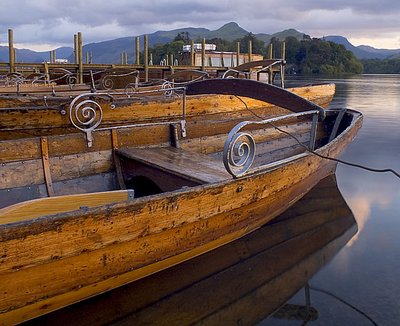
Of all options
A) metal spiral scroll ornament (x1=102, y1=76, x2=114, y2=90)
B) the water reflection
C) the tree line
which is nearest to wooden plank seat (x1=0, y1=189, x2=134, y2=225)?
the water reflection

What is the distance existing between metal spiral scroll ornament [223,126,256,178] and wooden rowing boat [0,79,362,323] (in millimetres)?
11

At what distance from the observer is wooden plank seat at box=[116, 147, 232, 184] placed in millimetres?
4934

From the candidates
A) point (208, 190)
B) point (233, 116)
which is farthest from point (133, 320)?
point (233, 116)

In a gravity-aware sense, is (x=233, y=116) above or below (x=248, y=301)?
above

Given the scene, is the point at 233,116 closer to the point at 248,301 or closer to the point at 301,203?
the point at 301,203

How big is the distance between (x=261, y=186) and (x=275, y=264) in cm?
103

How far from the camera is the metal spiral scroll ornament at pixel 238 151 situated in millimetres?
4094

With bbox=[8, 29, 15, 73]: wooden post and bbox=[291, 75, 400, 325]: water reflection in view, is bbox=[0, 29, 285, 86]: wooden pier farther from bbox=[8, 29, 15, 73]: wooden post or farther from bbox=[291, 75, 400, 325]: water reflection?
bbox=[291, 75, 400, 325]: water reflection

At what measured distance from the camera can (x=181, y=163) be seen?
5453 millimetres

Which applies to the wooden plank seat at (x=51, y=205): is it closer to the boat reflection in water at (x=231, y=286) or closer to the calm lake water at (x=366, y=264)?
the boat reflection in water at (x=231, y=286)

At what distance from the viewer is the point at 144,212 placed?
12.3 feet

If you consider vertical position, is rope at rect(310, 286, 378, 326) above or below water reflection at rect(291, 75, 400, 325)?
below

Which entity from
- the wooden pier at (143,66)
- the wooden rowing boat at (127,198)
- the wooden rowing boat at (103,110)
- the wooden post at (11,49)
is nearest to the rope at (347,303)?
the wooden rowing boat at (127,198)

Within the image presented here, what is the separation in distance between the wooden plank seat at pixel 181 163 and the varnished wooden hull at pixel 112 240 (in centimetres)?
45
